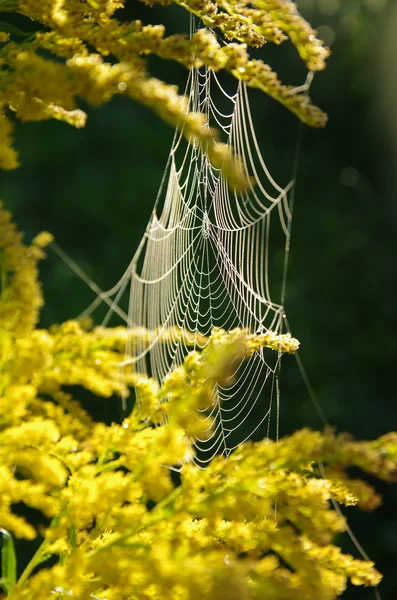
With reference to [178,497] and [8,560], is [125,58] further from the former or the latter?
[8,560]

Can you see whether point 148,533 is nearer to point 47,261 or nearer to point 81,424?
point 81,424

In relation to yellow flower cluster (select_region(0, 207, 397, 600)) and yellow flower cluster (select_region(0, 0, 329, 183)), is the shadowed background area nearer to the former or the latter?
yellow flower cluster (select_region(0, 207, 397, 600))

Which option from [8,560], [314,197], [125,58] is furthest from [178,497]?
[314,197]

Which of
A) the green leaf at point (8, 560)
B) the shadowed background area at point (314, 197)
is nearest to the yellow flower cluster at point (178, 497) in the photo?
the green leaf at point (8, 560)

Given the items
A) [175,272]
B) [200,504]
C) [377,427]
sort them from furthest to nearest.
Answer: [377,427]
[175,272]
[200,504]

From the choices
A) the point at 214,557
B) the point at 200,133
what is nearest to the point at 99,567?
the point at 214,557
